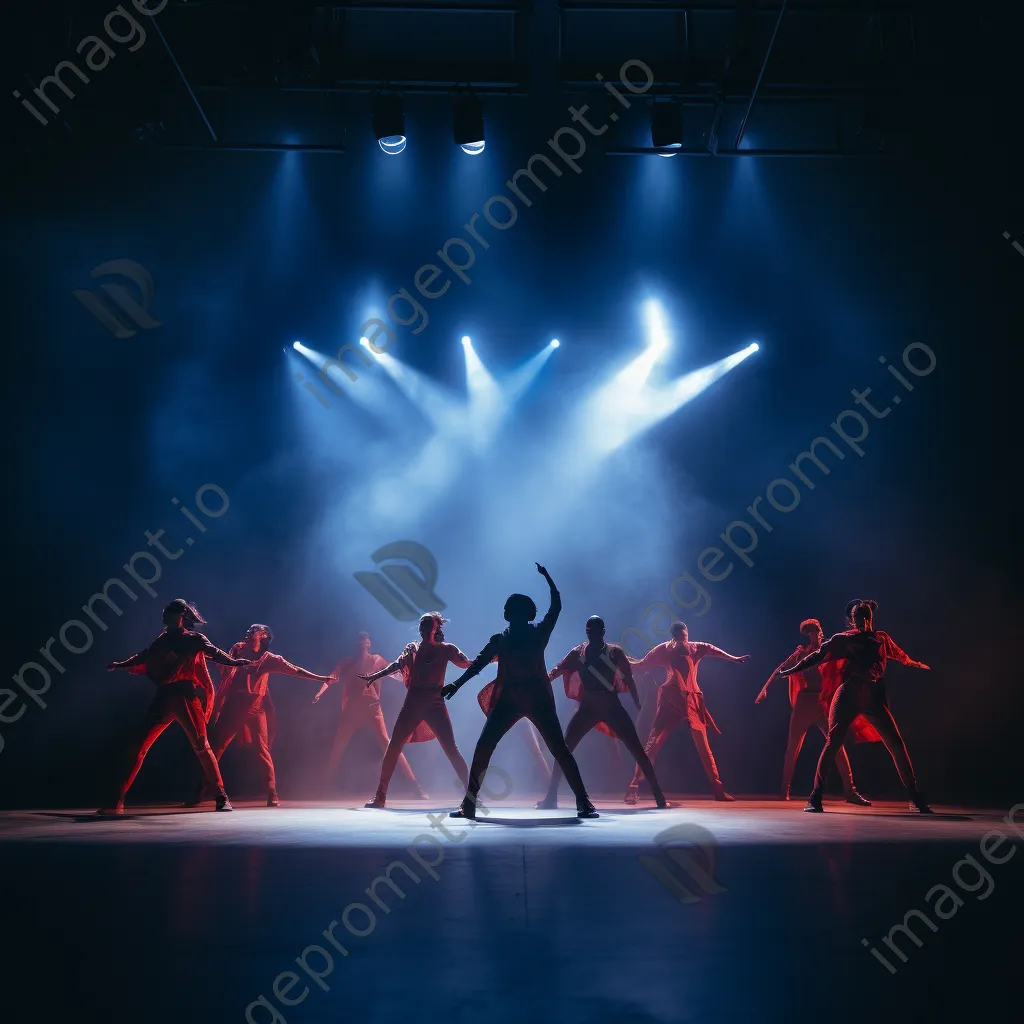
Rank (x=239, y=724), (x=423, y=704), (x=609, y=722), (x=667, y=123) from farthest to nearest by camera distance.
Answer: (x=667, y=123)
(x=239, y=724)
(x=423, y=704)
(x=609, y=722)

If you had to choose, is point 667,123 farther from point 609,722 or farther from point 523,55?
point 609,722

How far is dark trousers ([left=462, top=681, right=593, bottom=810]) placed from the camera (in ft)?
22.2

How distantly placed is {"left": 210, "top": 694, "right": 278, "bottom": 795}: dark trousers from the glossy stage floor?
13.8 feet

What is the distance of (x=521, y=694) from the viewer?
686 centimetres

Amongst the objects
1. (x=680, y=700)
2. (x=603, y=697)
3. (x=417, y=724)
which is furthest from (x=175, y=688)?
(x=680, y=700)

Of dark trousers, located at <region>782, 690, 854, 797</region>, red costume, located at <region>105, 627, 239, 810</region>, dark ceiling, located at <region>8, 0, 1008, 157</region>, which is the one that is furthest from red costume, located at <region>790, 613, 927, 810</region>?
dark ceiling, located at <region>8, 0, 1008, 157</region>

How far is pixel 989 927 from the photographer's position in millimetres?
3020

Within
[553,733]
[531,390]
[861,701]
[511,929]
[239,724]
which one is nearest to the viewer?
[511,929]

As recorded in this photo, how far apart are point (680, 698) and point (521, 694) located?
143 inches

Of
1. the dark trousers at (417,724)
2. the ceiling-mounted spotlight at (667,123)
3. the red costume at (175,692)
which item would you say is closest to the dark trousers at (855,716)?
the dark trousers at (417,724)

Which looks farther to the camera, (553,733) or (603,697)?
(603,697)

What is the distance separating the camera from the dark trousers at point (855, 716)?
7602 mm

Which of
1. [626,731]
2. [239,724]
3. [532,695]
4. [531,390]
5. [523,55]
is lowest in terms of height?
[626,731]

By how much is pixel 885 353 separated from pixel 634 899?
11.2m
